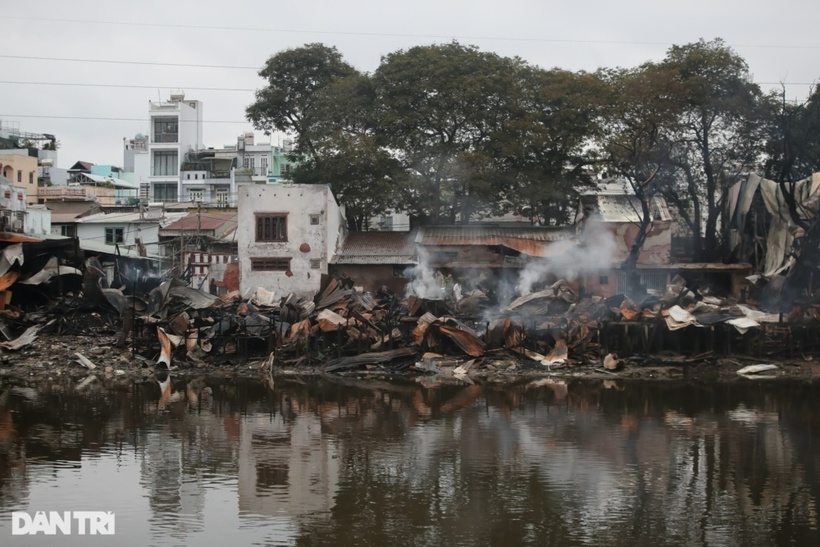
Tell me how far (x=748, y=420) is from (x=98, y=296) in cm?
2452

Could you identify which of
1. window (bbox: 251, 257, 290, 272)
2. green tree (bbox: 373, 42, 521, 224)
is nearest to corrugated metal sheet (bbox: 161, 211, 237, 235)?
window (bbox: 251, 257, 290, 272)

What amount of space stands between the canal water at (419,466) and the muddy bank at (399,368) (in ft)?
9.99

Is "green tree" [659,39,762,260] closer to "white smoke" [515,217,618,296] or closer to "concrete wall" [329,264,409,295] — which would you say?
"white smoke" [515,217,618,296]

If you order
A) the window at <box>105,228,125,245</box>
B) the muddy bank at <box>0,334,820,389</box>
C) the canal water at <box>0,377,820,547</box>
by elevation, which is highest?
the window at <box>105,228,125,245</box>

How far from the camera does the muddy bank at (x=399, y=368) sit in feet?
104

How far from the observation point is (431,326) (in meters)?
33.2

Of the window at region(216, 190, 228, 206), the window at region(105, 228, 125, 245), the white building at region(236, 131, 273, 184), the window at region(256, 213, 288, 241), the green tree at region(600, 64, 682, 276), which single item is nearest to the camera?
the green tree at region(600, 64, 682, 276)

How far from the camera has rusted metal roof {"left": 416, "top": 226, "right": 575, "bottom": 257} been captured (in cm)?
4538

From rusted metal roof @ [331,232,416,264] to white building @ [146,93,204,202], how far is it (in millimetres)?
28454

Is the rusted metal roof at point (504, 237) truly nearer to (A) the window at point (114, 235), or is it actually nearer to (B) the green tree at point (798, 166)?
(B) the green tree at point (798, 166)

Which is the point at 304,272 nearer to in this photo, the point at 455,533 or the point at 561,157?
the point at 561,157

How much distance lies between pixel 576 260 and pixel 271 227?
46.3ft

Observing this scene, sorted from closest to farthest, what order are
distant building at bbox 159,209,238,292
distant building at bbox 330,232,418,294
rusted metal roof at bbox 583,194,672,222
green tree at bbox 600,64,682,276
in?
green tree at bbox 600,64,682,276 < distant building at bbox 330,232,418,294 < rusted metal roof at bbox 583,194,672,222 < distant building at bbox 159,209,238,292

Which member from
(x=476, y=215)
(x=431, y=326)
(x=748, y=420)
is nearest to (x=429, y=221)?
(x=476, y=215)
